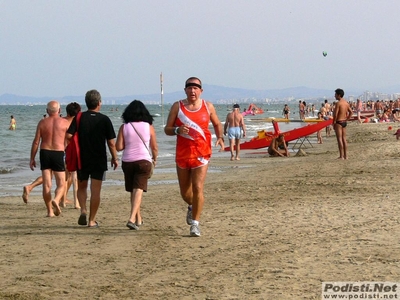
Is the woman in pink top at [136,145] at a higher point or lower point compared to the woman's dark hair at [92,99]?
lower

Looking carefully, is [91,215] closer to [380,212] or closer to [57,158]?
[57,158]

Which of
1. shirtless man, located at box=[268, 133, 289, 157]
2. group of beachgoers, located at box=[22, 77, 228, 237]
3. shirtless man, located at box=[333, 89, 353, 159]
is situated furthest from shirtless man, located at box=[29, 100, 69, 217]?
shirtless man, located at box=[268, 133, 289, 157]

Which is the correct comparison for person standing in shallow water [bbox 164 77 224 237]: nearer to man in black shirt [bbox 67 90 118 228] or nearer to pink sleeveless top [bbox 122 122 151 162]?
pink sleeveless top [bbox 122 122 151 162]

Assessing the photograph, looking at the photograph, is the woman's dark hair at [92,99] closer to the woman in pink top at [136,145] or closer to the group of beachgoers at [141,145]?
the group of beachgoers at [141,145]

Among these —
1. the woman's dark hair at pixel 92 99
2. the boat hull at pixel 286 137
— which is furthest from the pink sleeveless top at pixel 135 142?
the boat hull at pixel 286 137

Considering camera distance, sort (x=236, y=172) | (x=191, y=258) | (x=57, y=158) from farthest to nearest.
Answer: (x=236, y=172) < (x=57, y=158) < (x=191, y=258)

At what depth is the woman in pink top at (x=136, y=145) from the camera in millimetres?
8070

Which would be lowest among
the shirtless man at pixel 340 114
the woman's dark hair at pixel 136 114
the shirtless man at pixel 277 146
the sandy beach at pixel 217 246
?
the shirtless man at pixel 277 146

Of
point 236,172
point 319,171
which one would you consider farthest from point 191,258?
point 236,172

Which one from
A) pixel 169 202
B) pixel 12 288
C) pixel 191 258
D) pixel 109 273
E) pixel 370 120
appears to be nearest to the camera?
pixel 12 288

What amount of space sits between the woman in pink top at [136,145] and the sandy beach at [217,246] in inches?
22.5

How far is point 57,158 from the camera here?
31.0 ft

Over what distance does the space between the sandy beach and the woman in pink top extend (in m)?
0.57

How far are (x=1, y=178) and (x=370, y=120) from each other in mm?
32830
